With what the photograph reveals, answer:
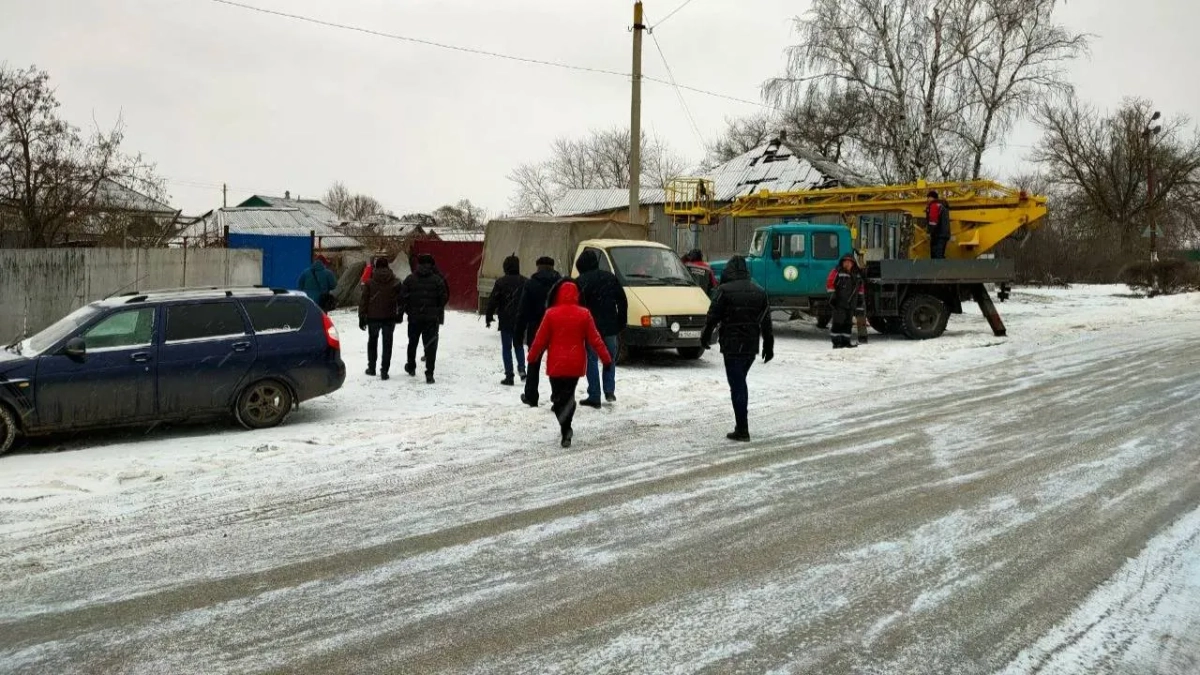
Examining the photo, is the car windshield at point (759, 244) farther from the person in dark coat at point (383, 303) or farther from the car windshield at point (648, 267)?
the person in dark coat at point (383, 303)

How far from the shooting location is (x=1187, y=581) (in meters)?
4.93

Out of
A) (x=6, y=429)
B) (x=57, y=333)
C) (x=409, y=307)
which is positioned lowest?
(x=6, y=429)

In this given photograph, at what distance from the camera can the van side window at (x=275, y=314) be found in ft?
32.6

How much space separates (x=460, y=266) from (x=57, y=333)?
49.6ft

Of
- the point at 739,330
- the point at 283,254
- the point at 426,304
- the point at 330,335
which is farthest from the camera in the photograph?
the point at 283,254

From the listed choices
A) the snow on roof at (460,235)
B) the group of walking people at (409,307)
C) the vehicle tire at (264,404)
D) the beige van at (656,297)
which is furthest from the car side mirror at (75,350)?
the snow on roof at (460,235)

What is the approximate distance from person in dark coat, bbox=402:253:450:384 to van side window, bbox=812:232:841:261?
367 inches

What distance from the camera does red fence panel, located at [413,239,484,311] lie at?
23.6 meters

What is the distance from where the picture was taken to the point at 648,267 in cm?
1499

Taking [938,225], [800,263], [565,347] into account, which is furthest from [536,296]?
[938,225]

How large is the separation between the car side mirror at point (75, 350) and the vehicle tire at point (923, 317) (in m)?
15.4

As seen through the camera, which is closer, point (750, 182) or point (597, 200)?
point (750, 182)

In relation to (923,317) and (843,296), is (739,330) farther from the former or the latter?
(923,317)

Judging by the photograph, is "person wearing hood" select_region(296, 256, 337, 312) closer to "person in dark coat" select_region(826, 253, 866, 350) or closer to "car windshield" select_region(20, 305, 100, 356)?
"car windshield" select_region(20, 305, 100, 356)
